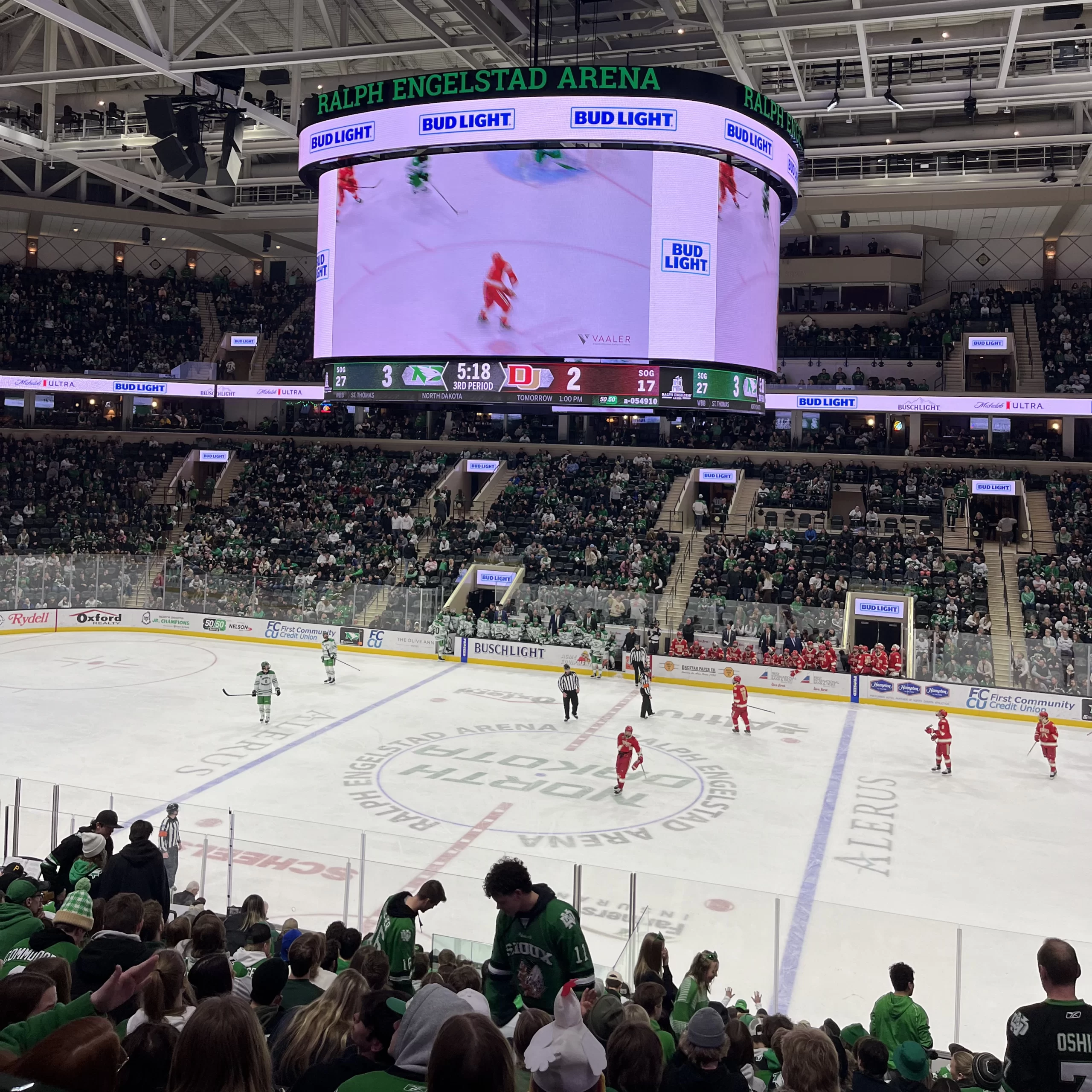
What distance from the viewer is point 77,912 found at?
5.55 m

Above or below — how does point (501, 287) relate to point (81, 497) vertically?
above

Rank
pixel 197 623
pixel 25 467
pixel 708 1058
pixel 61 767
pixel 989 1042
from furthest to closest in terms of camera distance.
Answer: pixel 25 467 → pixel 197 623 → pixel 61 767 → pixel 989 1042 → pixel 708 1058

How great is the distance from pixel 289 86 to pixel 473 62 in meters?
10.0

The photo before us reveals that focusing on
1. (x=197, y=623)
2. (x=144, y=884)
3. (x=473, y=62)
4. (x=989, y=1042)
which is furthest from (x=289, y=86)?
(x=989, y=1042)

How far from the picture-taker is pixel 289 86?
3031cm

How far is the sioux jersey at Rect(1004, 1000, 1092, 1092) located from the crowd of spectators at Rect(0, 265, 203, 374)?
1663 inches

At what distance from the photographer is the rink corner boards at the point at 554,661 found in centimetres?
2275

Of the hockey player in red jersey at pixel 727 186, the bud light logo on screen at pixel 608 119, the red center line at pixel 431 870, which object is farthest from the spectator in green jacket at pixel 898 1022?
the bud light logo on screen at pixel 608 119

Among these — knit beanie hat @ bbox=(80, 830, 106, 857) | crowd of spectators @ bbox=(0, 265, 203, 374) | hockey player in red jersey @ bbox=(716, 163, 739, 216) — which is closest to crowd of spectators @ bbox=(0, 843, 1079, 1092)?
knit beanie hat @ bbox=(80, 830, 106, 857)

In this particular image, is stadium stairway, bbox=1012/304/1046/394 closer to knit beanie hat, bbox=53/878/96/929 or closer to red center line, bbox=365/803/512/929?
red center line, bbox=365/803/512/929

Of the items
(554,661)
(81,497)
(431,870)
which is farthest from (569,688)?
(81,497)

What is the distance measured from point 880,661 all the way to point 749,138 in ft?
45.7

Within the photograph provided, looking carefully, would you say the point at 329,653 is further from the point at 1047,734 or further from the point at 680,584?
the point at 1047,734

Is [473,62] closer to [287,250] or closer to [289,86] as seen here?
[289,86]
